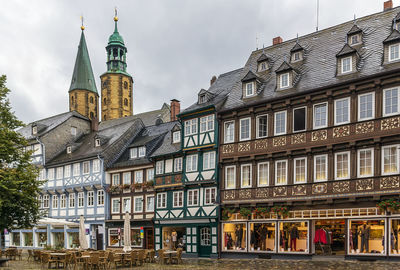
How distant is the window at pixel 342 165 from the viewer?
83.3ft

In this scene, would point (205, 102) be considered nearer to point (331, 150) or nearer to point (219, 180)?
point (219, 180)

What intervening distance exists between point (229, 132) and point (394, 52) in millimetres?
10968

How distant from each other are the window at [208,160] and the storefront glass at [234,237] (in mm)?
3947

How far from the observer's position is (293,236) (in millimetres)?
27547

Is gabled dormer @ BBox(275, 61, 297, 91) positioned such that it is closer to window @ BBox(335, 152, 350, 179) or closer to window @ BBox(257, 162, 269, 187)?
window @ BBox(257, 162, 269, 187)

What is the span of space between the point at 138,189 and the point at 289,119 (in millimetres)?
16326

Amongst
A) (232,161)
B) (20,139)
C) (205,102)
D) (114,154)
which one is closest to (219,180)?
(232,161)

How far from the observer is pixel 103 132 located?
48375 millimetres

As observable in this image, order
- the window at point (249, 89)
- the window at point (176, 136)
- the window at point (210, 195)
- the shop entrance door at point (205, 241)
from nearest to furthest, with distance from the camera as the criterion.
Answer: the window at point (249, 89) < the window at point (210, 195) < the shop entrance door at point (205, 241) < the window at point (176, 136)

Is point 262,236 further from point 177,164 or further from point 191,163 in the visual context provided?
point 177,164

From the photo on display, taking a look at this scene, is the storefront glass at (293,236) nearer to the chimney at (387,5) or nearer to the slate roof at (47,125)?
the chimney at (387,5)

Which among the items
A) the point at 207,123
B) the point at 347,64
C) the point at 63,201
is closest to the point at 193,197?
the point at 207,123

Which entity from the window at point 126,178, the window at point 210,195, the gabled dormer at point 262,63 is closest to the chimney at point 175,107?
the window at point 126,178

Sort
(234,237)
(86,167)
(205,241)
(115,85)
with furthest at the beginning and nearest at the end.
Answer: (115,85)
(86,167)
(205,241)
(234,237)
